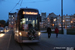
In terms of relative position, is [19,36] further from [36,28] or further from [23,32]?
[36,28]

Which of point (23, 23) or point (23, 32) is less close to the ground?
point (23, 23)

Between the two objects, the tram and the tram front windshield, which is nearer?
the tram

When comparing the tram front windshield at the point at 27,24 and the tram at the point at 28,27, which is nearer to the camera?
the tram at the point at 28,27

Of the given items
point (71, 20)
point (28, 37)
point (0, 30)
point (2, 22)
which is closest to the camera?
point (28, 37)

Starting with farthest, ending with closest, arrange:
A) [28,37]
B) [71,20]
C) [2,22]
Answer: [2,22] → [71,20] → [28,37]

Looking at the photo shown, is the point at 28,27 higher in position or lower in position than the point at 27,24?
lower

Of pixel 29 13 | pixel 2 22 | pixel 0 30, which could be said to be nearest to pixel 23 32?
pixel 29 13

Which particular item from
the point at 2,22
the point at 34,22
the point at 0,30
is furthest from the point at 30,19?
the point at 2,22

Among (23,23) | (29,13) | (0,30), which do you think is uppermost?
(29,13)

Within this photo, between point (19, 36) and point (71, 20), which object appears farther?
point (71, 20)

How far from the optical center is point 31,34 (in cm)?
1068

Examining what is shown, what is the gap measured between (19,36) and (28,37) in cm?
84

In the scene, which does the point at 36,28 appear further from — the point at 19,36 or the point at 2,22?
the point at 2,22

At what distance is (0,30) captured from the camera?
1286 inches
